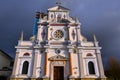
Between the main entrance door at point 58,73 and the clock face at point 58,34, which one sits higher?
the clock face at point 58,34

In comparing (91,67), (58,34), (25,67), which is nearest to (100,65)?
(91,67)

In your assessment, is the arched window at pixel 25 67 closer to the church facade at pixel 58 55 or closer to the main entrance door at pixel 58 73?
the church facade at pixel 58 55

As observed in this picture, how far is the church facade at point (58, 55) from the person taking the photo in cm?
2495

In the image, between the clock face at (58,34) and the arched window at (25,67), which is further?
the clock face at (58,34)

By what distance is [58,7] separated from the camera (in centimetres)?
3066

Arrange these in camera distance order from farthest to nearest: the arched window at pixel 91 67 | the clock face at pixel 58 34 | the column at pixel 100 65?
the clock face at pixel 58 34
the arched window at pixel 91 67
the column at pixel 100 65

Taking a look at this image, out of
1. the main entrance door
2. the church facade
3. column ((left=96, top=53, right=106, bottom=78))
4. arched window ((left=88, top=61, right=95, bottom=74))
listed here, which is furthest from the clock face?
column ((left=96, top=53, right=106, bottom=78))

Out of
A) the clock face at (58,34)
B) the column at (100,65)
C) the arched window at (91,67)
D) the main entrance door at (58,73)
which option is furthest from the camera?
the clock face at (58,34)

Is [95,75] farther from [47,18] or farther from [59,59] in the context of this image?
[47,18]

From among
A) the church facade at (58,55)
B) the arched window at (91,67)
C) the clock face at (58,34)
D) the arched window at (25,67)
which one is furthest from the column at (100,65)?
the arched window at (25,67)

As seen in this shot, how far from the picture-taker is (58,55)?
26141mm

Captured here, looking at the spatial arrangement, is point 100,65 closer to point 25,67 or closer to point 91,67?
point 91,67

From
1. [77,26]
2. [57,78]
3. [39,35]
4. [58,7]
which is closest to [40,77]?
[57,78]

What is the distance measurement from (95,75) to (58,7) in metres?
14.7
